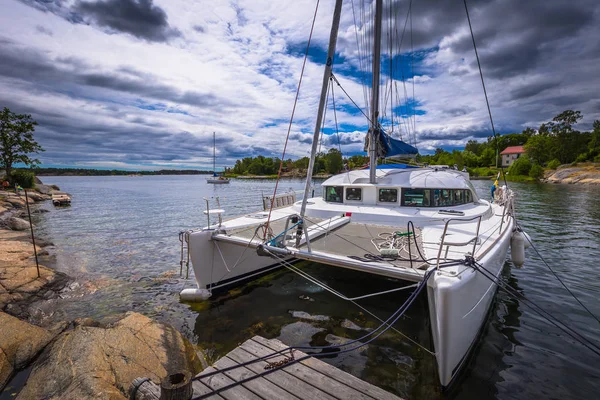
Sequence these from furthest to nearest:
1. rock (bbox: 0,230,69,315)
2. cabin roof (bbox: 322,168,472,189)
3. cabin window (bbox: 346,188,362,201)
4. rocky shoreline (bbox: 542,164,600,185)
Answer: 1. rocky shoreline (bbox: 542,164,600,185)
2. cabin window (bbox: 346,188,362,201)
3. cabin roof (bbox: 322,168,472,189)
4. rock (bbox: 0,230,69,315)

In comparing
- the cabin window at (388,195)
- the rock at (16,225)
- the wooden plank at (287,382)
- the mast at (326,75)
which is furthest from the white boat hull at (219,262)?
the rock at (16,225)

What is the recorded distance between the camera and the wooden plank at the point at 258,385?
3.12m

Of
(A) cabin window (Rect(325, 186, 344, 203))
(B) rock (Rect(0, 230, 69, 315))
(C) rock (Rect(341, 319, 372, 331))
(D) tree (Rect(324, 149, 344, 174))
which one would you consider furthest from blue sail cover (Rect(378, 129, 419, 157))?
(D) tree (Rect(324, 149, 344, 174))

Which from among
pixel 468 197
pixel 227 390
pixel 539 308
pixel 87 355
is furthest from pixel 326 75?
pixel 468 197

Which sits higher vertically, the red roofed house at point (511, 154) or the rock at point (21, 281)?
the red roofed house at point (511, 154)

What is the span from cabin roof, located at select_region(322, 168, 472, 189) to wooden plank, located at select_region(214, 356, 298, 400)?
22.1ft

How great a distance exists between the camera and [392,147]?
9.83 metres

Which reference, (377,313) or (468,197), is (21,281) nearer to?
(377,313)

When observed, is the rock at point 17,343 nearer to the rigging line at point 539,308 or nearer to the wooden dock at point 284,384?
the wooden dock at point 284,384

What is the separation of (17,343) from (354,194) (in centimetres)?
833

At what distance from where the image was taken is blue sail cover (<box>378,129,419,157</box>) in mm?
9369

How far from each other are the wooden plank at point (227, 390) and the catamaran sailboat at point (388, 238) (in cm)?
232

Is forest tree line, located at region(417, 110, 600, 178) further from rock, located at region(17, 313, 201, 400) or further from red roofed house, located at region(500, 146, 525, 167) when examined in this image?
rock, located at region(17, 313, 201, 400)

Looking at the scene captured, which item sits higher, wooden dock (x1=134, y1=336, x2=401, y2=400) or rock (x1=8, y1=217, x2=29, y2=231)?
wooden dock (x1=134, y1=336, x2=401, y2=400)
